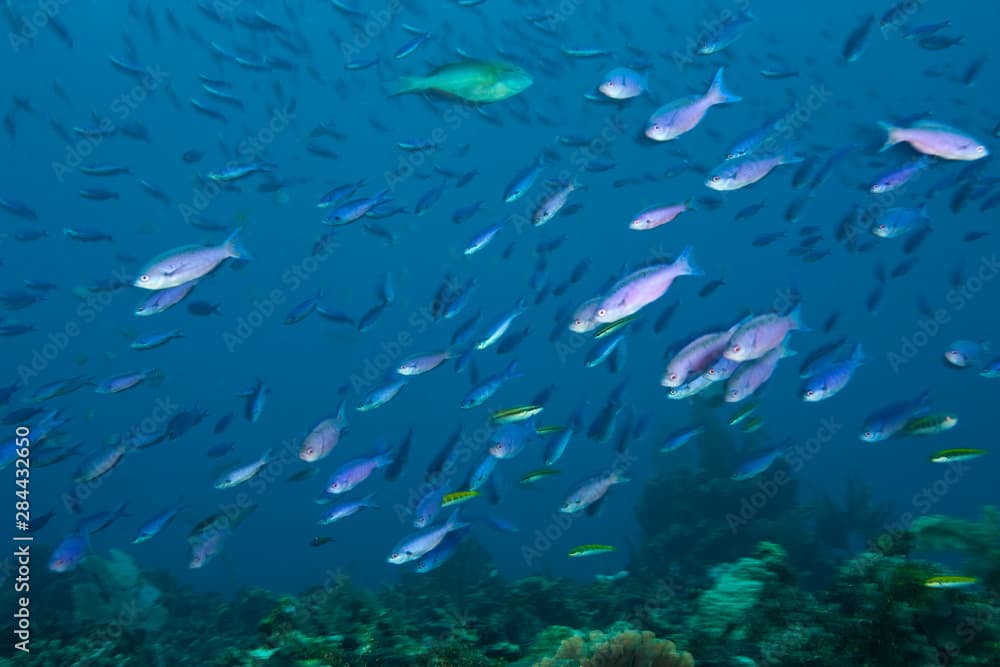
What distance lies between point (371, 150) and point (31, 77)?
132 ft

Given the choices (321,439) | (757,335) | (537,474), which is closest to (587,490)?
(537,474)

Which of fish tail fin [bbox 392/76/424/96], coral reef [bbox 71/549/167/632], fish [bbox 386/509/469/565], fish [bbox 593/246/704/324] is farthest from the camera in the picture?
coral reef [bbox 71/549/167/632]

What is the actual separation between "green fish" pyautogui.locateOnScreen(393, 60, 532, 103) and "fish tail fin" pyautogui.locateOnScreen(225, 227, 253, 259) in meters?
2.30

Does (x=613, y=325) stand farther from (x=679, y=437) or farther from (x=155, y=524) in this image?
(x=155, y=524)

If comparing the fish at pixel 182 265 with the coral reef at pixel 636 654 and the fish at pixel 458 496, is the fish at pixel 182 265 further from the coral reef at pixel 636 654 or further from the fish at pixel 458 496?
the coral reef at pixel 636 654

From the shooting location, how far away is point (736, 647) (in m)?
3.61

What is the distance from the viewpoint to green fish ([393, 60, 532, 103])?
3602mm

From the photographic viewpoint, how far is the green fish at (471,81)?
3.60 m

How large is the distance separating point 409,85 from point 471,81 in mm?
395

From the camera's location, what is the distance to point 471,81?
3646 mm

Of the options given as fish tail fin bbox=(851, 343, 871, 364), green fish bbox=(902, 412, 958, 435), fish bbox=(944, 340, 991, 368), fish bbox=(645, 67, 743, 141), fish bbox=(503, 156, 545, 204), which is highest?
fish bbox=(645, 67, 743, 141)

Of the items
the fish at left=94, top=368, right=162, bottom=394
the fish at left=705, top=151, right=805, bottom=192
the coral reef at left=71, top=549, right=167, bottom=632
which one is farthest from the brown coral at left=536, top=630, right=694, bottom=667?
the coral reef at left=71, top=549, right=167, bottom=632
